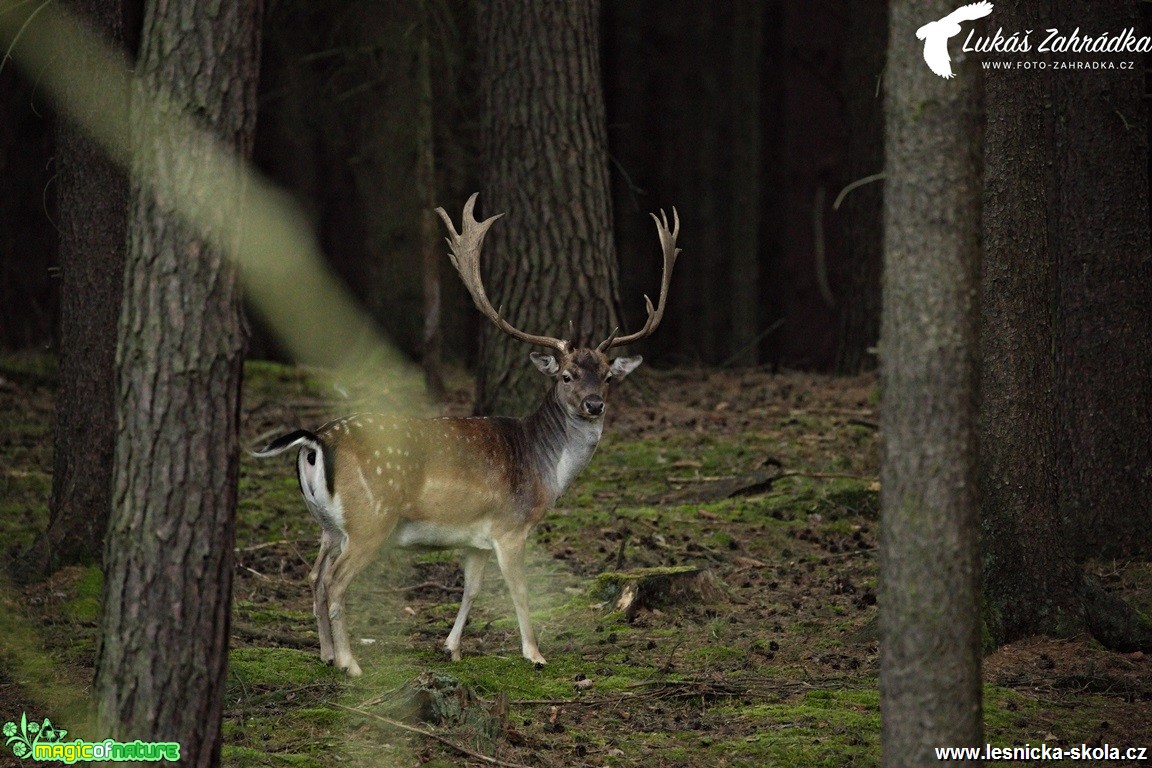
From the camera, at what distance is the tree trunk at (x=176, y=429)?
4520 mm

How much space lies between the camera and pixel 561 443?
778 centimetres

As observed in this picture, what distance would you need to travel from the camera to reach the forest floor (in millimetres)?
5613

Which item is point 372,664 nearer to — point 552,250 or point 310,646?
point 310,646

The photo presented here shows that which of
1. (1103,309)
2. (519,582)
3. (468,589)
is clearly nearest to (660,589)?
(519,582)

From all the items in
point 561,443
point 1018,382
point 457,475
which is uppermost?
point 1018,382

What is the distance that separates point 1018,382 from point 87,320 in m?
5.14

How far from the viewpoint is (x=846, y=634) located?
717cm

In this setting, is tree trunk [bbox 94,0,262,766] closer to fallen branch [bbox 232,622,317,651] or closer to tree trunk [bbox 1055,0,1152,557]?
fallen branch [bbox 232,622,317,651]

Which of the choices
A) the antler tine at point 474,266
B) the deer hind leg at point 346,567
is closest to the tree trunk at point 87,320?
the deer hind leg at point 346,567

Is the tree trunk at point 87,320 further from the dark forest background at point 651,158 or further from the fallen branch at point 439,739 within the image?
the dark forest background at point 651,158

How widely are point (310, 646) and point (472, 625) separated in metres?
1.04

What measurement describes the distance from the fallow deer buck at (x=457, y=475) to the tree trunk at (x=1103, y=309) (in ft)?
8.00

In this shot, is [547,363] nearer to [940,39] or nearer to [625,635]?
[625,635]

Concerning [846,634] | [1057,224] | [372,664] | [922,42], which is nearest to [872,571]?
[846,634]
